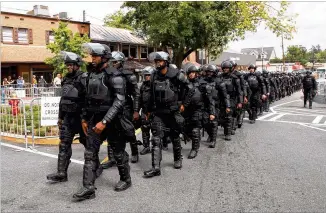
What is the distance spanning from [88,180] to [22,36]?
27071mm

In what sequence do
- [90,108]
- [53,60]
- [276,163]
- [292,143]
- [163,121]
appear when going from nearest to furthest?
[90,108], [163,121], [276,163], [292,143], [53,60]

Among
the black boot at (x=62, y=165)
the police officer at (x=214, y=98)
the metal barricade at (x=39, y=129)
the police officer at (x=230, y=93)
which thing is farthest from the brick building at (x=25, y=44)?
the black boot at (x=62, y=165)

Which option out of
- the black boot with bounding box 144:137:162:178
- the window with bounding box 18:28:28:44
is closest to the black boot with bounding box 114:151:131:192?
the black boot with bounding box 144:137:162:178

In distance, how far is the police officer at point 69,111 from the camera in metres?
5.27

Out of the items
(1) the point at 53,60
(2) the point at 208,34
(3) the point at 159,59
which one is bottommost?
(3) the point at 159,59

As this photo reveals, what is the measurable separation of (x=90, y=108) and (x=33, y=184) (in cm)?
161

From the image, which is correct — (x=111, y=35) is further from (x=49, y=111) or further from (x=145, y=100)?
(x=145, y=100)

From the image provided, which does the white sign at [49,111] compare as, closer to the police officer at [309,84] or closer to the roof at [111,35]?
the police officer at [309,84]

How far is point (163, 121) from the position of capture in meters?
5.81

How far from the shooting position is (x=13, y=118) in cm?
875

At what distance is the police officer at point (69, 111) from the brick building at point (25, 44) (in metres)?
22.9

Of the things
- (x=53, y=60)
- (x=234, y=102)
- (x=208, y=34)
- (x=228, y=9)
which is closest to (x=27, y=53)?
(x=53, y=60)

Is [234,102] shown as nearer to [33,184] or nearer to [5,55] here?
[33,184]

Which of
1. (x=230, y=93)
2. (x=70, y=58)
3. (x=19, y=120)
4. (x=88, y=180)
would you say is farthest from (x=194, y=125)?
(x=19, y=120)
